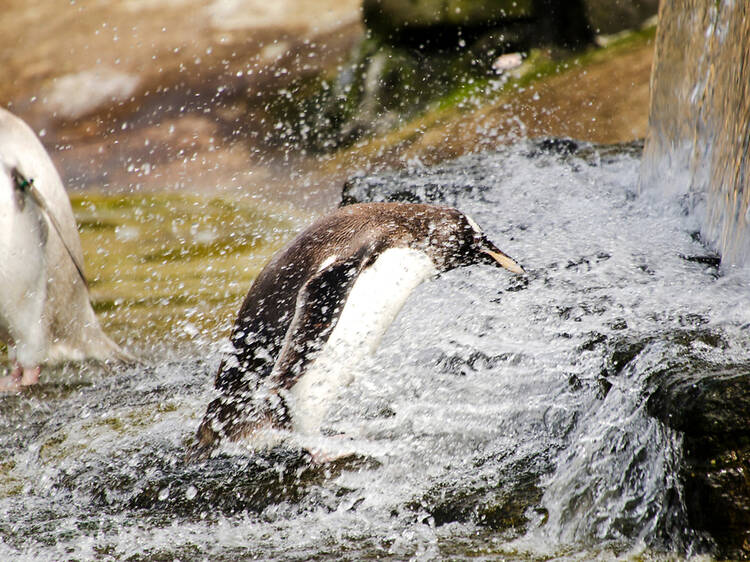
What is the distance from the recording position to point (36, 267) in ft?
10.1

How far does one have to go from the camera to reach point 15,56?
6906 mm

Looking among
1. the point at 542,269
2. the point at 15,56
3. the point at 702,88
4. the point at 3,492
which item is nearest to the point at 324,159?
the point at 15,56

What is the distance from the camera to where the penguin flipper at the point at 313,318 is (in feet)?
6.15

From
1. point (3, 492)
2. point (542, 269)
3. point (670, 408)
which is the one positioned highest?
point (670, 408)

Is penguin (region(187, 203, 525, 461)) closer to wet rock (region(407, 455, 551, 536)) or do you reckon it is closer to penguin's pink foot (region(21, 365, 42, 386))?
wet rock (region(407, 455, 551, 536))

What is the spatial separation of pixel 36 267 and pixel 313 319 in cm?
173

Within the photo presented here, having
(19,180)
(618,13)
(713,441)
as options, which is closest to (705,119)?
(713,441)

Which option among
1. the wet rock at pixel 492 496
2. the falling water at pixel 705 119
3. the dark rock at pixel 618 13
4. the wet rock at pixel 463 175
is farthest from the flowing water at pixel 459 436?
the dark rock at pixel 618 13

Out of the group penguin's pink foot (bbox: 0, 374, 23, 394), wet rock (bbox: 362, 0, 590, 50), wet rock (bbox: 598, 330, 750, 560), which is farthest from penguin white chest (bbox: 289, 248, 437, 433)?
wet rock (bbox: 362, 0, 590, 50)

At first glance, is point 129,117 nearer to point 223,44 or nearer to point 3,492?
point 223,44

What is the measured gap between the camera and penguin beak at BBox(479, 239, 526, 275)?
2184mm

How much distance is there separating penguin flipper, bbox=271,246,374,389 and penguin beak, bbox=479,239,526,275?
1.48ft

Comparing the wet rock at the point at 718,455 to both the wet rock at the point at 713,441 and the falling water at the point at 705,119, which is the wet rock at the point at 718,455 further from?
the falling water at the point at 705,119

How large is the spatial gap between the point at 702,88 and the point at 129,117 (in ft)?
18.7
